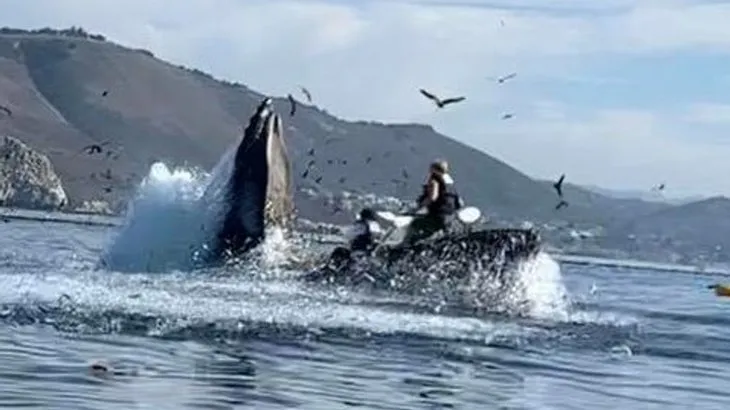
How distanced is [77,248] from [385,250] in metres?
24.1

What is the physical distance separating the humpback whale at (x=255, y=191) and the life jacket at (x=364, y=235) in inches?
90.2

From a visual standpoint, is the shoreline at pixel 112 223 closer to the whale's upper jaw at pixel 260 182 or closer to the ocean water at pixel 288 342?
the whale's upper jaw at pixel 260 182

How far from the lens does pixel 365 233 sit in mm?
38062

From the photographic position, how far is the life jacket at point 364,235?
3784 cm

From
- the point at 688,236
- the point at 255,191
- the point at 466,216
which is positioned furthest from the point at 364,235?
the point at 688,236

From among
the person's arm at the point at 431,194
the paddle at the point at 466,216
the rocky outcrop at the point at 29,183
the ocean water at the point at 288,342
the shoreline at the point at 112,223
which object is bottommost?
the ocean water at the point at 288,342

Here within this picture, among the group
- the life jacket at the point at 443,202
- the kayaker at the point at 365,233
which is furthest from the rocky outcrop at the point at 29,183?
the life jacket at the point at 443,202

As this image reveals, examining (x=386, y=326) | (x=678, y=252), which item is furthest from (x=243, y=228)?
(x=678, y=252)

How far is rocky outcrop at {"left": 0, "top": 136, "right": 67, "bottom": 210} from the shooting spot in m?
155

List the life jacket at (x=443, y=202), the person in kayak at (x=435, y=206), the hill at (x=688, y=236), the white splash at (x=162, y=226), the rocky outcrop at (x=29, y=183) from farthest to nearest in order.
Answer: the hill at (x=688, y=236), the rocky outcrop at (x=29, y=183), the white splash at (x=162, y=226), the life jacket at (x=443, y=202), the person in kayak at (x=435, y=206)

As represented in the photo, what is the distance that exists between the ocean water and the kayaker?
146 cm

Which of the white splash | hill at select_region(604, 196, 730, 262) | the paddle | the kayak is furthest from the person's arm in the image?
hill at select_region(604, 196, 730, 262)

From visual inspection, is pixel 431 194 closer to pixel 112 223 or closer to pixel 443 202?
pixel 443 202

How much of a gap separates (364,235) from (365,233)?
5 centimetres
